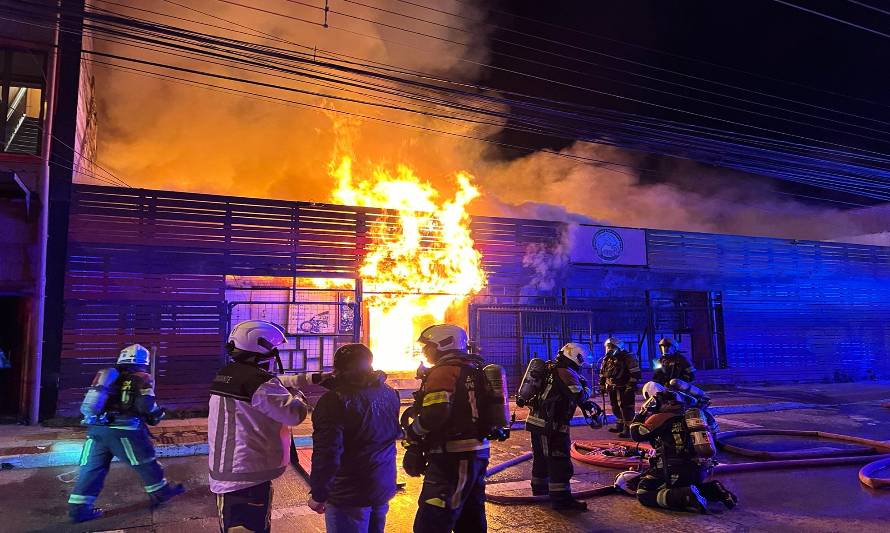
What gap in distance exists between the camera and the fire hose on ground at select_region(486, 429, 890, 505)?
20.2 ft

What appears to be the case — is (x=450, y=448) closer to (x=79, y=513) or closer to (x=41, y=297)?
(x=79, y=513)

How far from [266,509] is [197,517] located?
287 cm

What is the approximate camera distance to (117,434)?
5.50 meters

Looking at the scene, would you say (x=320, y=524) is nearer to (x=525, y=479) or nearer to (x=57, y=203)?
(x=525, y=479)

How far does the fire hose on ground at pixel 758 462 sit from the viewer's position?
6168mm

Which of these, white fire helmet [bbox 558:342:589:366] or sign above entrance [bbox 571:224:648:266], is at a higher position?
sign above entrance [bbox 571:224:648:266]

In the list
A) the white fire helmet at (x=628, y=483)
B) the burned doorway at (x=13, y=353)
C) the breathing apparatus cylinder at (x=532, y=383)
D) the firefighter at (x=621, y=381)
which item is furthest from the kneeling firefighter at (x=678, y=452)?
the burned doorway at (x=13, y=353)

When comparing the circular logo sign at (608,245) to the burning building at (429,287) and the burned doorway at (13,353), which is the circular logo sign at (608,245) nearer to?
the burning building at (429,287)

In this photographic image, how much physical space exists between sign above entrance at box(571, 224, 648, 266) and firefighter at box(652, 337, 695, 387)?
6.27 meters

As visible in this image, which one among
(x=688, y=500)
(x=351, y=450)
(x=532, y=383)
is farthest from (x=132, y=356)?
(x=688, y=500)

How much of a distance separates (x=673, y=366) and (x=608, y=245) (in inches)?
291

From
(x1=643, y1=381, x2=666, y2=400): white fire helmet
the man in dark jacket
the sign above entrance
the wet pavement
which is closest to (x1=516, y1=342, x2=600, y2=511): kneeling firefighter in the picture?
the wet pavement

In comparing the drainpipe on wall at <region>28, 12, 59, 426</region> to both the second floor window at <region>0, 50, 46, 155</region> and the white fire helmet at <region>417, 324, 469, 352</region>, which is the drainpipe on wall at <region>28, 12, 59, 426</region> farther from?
the white fire helmet at <region>417, 324, 469, 352</region>

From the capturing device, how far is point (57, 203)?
11.3 metres
